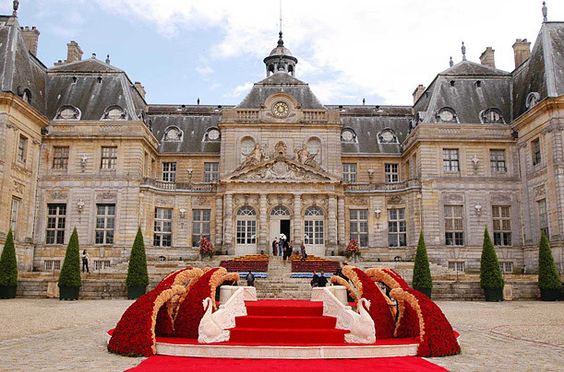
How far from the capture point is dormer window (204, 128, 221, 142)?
40.0 m

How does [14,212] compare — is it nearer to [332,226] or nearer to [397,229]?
[332,226]

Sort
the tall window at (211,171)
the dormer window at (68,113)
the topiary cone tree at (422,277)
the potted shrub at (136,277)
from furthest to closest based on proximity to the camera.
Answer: the tall window at (211,171) < the dormer window at (68,113) < the potted shrub at (136,277) < the topiary cone tree at (422,277)

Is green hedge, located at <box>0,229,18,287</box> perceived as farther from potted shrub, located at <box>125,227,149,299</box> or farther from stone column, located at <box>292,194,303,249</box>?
stone column, located at <box>292,194,303,249</box>

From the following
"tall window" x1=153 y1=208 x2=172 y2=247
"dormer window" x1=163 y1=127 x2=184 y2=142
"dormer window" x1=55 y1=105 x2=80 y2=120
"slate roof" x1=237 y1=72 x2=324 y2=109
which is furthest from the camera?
"dormer window" x1=163 y1=127 x2=184 y2=142

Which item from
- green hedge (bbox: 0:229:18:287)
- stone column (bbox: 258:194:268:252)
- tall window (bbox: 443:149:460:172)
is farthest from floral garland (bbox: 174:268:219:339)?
tall window (bbox: 443:149:460:172)

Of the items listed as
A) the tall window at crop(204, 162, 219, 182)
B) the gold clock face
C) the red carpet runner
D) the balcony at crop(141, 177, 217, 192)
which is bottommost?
the red carpet runner

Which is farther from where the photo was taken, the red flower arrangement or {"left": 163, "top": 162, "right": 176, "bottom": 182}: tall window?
{"left": 163, "top": 162, "right": 176, "bottom": 182}: tall window

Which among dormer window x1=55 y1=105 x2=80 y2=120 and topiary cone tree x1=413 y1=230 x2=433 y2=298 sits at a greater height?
dormer window x1=55 y1=105 x2=80 y2=120

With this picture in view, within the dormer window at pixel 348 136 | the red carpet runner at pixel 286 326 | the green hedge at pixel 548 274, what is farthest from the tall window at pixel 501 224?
the red carpet runner at pixel 286 326

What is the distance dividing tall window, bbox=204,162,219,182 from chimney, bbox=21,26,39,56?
46.7 feet

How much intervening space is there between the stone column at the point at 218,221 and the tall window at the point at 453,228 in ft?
48.5

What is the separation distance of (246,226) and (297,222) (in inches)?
134

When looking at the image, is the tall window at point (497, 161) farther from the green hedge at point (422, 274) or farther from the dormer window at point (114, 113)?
the dormer window at point (114, 113)

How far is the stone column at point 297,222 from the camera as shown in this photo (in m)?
34.2
